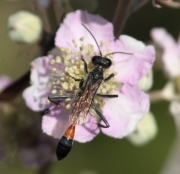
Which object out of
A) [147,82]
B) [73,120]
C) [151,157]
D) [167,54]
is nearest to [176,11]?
[151,157]

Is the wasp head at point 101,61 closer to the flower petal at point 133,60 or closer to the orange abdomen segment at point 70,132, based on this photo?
the flower petal at point 133,60

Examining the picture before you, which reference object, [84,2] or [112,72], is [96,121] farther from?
[84,2]

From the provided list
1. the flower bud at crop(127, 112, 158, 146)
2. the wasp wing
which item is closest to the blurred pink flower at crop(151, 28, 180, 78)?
the flower bud at crop(127, 112, 158, 146)

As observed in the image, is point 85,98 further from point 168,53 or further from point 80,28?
point 168,53

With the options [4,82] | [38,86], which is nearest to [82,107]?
[38,86]

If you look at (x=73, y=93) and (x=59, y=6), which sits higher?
(x=59, y=6)
